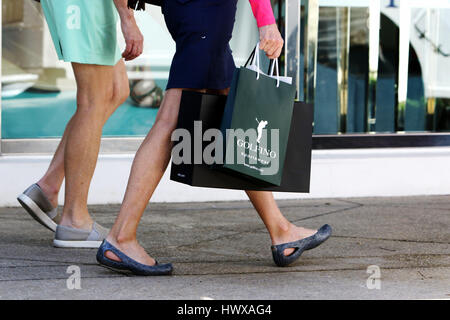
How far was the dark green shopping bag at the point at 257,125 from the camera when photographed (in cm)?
333

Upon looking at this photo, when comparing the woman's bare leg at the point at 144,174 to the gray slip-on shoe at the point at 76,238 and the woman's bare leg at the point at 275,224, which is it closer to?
the woman's bare leg at the point at 275,224

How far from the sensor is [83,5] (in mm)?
4211

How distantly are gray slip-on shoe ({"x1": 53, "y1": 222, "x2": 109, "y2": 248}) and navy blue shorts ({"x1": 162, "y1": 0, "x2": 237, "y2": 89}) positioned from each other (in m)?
1.14

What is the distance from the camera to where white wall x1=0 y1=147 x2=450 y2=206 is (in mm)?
6355

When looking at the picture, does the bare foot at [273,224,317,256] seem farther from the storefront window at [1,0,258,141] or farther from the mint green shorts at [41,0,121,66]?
the storefront window at [1,0,258,141]

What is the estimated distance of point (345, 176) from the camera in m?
6.78

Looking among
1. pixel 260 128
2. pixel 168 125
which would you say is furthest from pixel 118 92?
pixel 260 128

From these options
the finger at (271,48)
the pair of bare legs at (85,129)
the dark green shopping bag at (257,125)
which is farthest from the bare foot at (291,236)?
the pair of bare legs at (85,129)

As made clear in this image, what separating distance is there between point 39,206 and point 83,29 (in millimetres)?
992

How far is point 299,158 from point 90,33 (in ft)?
4.28

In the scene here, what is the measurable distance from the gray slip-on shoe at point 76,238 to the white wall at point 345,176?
1.91 m

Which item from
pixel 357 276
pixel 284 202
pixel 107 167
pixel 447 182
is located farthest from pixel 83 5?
pixel 447 182

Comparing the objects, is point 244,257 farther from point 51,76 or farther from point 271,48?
point 51,76

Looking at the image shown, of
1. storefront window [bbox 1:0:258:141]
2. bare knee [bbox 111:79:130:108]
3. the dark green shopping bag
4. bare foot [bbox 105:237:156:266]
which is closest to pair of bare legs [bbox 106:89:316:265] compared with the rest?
bare foot [bbox 105:237:156:266]
